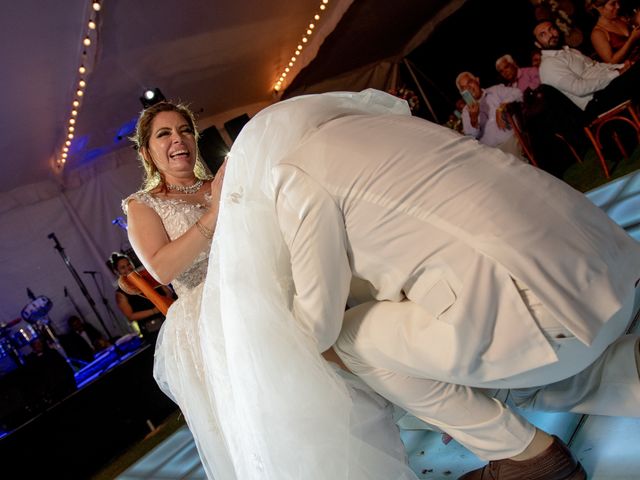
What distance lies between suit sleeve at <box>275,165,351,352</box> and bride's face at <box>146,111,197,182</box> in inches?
44.9

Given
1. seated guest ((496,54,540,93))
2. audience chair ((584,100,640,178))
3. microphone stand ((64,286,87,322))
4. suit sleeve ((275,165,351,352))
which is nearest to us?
suit sleeve ((275,165,351,352))

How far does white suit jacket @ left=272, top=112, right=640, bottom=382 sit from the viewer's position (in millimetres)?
1122

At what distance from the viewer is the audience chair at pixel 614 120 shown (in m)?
3.80

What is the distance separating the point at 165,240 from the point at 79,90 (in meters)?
4.04

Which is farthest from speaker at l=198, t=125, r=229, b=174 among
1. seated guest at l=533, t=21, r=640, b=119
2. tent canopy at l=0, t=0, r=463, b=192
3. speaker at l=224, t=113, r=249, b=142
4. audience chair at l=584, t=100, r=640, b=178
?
audience chair at l=584, t=100, r=640, b=178

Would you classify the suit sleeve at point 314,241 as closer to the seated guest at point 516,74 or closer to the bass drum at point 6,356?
the seated guest at point 516,74

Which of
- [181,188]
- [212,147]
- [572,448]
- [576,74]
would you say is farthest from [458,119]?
[572,448]

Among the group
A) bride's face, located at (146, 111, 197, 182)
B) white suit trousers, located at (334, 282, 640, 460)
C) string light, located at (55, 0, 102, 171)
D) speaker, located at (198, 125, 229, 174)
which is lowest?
white suit trousers, located at (334, 282, 640, 460)

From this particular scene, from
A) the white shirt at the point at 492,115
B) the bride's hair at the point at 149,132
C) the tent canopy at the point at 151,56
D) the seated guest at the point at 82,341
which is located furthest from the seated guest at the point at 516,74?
the seated guest at the point at 82,341

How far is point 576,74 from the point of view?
15.5ft

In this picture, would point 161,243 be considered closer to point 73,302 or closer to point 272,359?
point 272,359

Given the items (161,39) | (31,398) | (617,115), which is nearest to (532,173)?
(617,115)

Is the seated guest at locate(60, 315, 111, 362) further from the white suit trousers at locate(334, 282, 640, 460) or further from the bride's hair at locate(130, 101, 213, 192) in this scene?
the white suit trousers at locate(334, 282, 640, 460)

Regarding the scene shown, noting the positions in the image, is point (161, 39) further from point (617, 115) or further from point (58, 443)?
point (617, 115)
